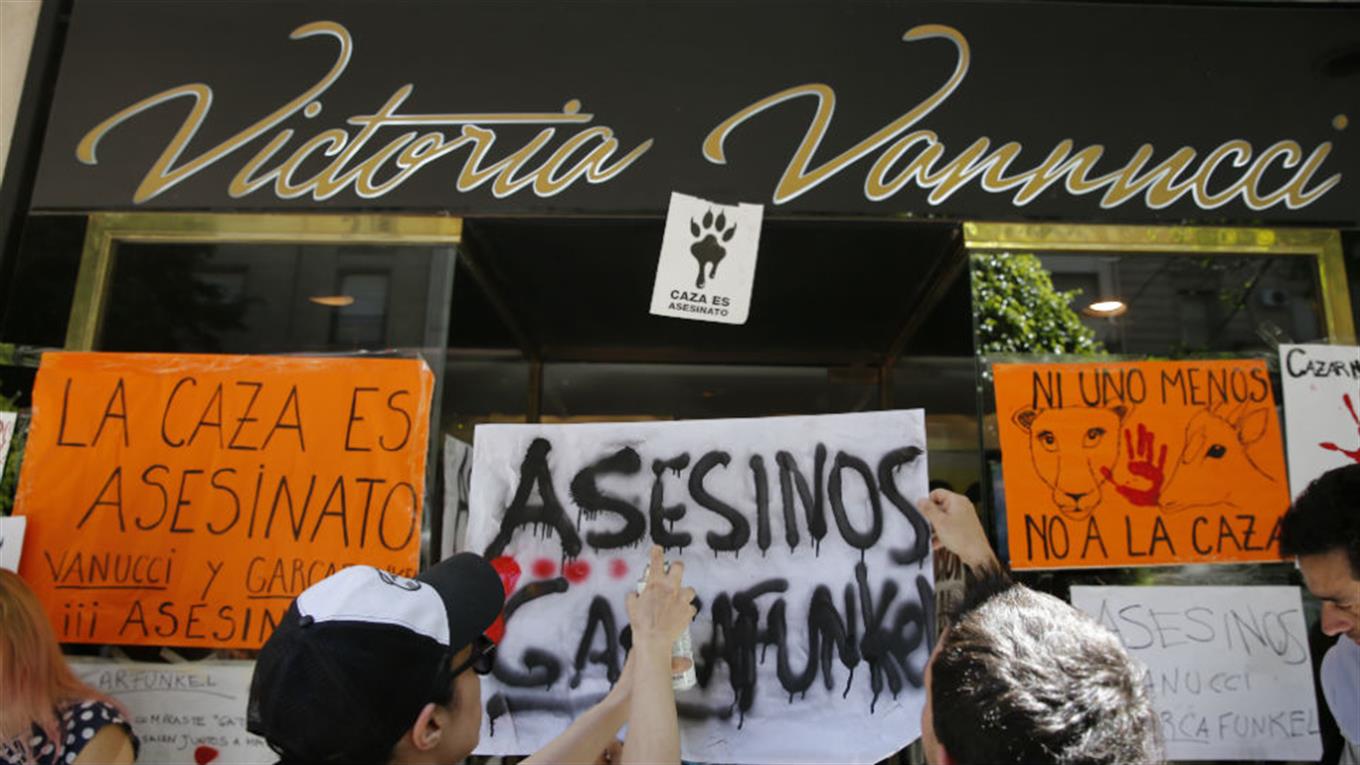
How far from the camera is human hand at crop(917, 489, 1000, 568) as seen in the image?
2.57m

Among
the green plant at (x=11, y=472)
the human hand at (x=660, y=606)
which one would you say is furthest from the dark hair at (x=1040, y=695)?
the green plant at (x=11, y=472)

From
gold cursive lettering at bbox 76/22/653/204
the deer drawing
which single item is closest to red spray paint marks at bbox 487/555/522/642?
gold cursive lettering at bbox 76/22/653/204

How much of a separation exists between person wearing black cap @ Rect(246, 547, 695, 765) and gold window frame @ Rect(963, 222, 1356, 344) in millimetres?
1874

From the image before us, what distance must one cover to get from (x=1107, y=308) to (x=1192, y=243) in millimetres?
317

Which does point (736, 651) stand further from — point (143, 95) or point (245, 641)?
point (143, 95)

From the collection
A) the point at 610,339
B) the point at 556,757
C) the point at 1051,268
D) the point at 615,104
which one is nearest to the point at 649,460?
the point at 556,757

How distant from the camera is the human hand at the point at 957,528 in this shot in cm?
257

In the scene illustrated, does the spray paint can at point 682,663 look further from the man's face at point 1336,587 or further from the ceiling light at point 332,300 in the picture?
the man's face at point 1336,587

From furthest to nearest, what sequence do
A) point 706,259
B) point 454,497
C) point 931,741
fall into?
1. point 454,497
2. point 706,259
3. point 931,741

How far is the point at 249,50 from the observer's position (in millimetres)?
3076

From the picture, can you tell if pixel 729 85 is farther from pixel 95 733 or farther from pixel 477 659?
pixel 95 733

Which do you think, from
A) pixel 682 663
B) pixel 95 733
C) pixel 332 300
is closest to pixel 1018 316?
pixel 682 663

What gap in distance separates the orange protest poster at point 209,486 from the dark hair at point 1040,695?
1.77 meters

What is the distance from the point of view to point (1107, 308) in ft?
9.82
